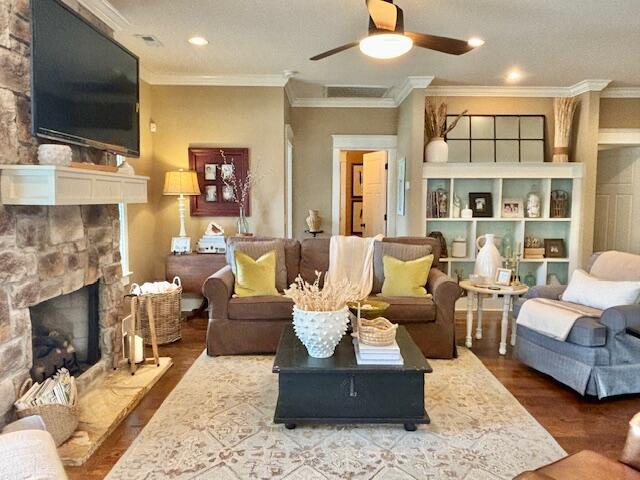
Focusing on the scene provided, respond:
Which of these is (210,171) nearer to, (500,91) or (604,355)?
→ (500,91)

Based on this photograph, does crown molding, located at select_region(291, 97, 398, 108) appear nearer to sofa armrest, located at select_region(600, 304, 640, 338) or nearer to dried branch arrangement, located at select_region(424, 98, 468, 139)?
dried branch arrangement, located at select_region(424, 98, 468, 139)

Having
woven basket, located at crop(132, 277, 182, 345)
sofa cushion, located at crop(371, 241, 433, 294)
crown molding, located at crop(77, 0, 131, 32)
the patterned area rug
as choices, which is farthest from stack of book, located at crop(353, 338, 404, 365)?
crown molding, located at crop(77, 0, 131, 32)

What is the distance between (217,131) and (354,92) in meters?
1.80

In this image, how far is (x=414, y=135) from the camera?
522 cm

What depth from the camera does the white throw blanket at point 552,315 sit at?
3172mm

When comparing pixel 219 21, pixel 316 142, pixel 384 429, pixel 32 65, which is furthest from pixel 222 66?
pixel 384 429

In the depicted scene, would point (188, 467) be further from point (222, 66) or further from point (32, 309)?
point (222, 66)

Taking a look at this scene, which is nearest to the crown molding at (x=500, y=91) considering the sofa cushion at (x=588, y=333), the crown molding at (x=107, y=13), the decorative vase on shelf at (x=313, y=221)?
the decorative vase on shelf at (x=313, y=221)

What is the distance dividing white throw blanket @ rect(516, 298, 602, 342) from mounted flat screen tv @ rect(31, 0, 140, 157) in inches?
125

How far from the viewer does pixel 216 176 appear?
17.0ft

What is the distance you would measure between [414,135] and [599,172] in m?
2.86

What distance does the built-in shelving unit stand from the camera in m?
5.28

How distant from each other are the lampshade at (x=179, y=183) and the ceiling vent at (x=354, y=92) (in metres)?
1.99

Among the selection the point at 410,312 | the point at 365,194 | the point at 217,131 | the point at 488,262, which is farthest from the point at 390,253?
the point at 365,194
